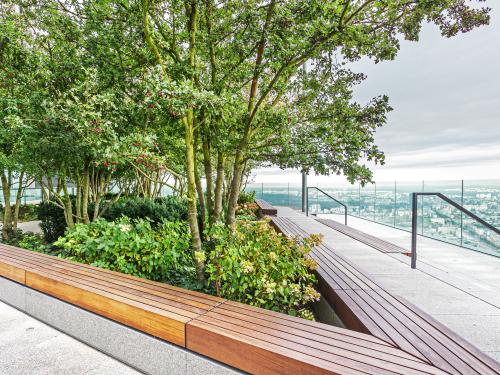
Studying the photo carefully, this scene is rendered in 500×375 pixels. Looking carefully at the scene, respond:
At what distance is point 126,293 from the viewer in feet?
7.52

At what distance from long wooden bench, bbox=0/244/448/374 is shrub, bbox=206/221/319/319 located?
0.27 meters

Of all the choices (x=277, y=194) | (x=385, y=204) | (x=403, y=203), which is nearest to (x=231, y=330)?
(x=403, y=203)

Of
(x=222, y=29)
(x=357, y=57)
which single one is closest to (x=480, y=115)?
(x=357, y=57)

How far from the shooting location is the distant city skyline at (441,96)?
14.6 feet

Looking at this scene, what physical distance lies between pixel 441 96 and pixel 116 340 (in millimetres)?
10401

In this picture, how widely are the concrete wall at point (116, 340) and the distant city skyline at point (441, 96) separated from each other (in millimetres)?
2625

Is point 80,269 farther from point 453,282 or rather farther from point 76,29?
point 453,282

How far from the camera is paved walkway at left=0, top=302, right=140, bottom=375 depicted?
2076mm

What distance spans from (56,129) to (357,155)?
378 centimetres

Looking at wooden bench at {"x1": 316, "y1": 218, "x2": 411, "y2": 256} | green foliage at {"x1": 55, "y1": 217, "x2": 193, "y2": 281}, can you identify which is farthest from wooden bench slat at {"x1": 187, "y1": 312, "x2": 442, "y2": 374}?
wooden bench at {"x1": 316, "y1": 218, "x2": 411, "y2": 256}

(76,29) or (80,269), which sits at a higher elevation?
(76,29)

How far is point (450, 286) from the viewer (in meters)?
3.12

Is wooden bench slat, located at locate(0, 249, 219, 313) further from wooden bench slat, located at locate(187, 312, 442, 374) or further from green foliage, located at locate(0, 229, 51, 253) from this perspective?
green foliage, located at locate(0, 229, 51, 253)

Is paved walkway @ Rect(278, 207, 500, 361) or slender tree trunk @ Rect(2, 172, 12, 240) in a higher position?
slender tree trunk @ Rect(2, 172, 12, 240)
